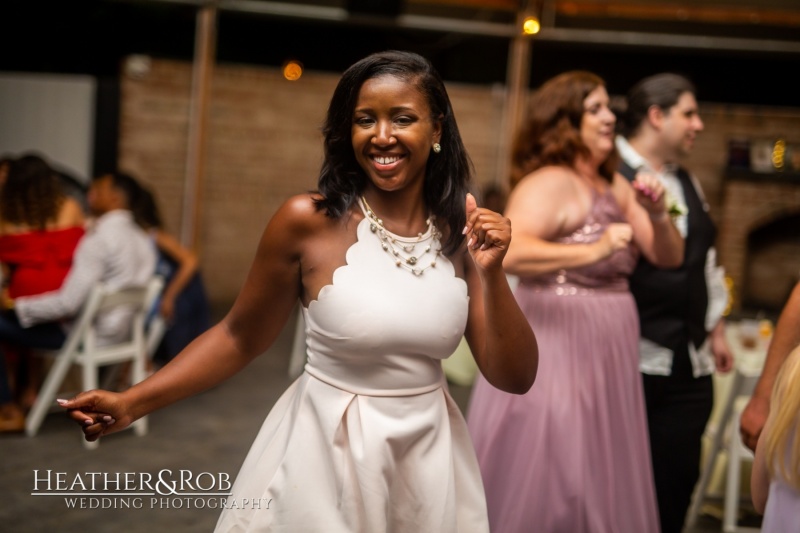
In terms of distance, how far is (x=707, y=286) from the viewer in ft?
10.8

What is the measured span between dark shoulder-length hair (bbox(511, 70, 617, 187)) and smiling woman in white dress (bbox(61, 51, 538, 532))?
3.55 feet

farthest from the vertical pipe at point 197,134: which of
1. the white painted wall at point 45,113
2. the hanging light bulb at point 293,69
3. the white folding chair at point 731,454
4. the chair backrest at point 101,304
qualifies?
the white folding chair at point 731,454

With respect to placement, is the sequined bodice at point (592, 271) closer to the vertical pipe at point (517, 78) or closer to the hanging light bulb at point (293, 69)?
the vertical pipe at point (517, 78)

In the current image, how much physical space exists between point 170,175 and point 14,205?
427 cm

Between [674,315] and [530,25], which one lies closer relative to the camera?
[674,315]

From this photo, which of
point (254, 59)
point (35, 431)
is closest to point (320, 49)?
point (254, 59)

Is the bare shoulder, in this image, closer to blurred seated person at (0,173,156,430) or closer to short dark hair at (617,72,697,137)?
short dark hair at (617,72,697,137)

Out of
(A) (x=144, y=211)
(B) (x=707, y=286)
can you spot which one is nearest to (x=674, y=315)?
(B) (x=707, y=286)

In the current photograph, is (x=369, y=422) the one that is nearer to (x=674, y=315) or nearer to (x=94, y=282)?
(x=674, y=315)

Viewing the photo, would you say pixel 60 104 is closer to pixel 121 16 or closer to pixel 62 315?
pixel 121 16

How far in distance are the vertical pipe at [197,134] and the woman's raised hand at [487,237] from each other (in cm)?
760

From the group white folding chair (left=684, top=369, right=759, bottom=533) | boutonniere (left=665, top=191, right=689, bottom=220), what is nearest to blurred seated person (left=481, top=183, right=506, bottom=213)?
white folding chair (left=684, top=369, right=759, bottom=533)

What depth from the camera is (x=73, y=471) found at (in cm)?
441

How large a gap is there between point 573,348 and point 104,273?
3.25 meters
